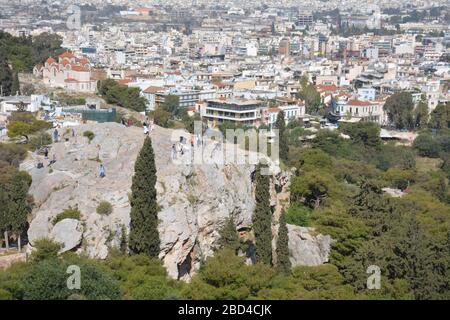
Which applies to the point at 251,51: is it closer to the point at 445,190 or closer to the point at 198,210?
the point at 445,190

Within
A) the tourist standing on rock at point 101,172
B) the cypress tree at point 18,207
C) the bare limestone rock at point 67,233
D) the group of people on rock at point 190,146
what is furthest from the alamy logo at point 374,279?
the cypress tree at point 18,207

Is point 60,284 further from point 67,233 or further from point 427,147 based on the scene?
point 427,147

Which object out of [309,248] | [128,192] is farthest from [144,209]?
[309,248]

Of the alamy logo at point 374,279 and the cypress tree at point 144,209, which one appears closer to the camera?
the alamy logo at point 374,279

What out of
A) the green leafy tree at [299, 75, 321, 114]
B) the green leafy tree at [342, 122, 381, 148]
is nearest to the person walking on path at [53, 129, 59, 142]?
the green leafy tree at [342, 122, 381, 148]

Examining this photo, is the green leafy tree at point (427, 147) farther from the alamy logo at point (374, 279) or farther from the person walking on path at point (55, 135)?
the alamy logo at point (374, 279)

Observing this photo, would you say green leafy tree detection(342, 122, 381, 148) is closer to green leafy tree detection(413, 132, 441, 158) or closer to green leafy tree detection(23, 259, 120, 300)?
green leafy tree detection(413, 132, 441, 158)
